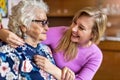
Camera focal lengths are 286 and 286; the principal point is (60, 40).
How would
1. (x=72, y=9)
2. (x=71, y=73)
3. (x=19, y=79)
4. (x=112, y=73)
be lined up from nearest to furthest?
(x=19, y=79) < (x=71, y=73) < (x=112, y=73) < (x=72, y=9)

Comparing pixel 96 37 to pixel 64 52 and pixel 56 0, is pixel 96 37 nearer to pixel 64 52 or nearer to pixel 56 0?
pixel 64 52

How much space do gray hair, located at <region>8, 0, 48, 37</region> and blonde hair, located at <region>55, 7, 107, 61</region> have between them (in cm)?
33

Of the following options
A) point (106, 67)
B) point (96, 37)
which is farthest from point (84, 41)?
point (106, 67)

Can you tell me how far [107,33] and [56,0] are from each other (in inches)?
32.0

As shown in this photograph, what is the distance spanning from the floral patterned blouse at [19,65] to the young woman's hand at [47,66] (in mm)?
22

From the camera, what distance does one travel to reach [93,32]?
1892 millimetres

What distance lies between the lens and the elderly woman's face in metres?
1.71

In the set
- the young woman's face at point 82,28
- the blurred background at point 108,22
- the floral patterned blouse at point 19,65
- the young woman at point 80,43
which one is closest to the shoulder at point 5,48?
the floral patterned blouse at point 19,65

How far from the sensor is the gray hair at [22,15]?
167 centimetres

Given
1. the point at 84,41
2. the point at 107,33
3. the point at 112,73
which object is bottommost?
the point at 112,73

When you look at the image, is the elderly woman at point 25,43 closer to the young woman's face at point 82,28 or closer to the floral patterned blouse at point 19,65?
the floral patterned blouse at point 19,65

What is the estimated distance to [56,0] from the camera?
3.84 m

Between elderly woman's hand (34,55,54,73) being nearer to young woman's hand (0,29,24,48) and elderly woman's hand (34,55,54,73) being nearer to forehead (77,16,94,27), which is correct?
young woman's hand (0,29,24,48)

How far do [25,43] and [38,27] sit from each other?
0.13 meters
